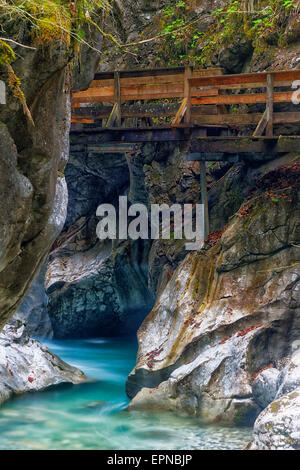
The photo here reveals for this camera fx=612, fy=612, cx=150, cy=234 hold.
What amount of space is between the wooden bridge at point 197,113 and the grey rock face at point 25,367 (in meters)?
4.41

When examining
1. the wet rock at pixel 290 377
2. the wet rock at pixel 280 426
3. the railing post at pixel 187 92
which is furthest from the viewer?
the railing post at pixel 187 92

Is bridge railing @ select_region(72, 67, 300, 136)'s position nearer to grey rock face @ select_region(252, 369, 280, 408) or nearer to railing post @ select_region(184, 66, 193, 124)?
railing post @ select_region(184, 66, 193, 124)

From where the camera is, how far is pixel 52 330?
60.5 feet

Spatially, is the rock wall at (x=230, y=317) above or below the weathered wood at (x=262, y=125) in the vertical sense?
below

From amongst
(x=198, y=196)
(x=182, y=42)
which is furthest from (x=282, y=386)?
(x=182, y=42)

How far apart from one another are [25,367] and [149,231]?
5874 mm

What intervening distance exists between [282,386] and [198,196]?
652 centimetres

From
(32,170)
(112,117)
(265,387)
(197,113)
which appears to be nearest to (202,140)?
(197,113)

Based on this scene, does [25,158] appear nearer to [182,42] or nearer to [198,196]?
[198,196]

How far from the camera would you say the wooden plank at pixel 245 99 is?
41.1 ft

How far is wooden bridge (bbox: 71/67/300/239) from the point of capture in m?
12.2

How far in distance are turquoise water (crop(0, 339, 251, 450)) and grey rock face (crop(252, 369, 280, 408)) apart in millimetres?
572

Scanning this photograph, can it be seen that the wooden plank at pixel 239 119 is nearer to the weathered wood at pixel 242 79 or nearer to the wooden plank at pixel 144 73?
the weathered wood at pixel 242 79

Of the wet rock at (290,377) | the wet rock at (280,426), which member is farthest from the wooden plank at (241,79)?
the wet rock at (280,426)
